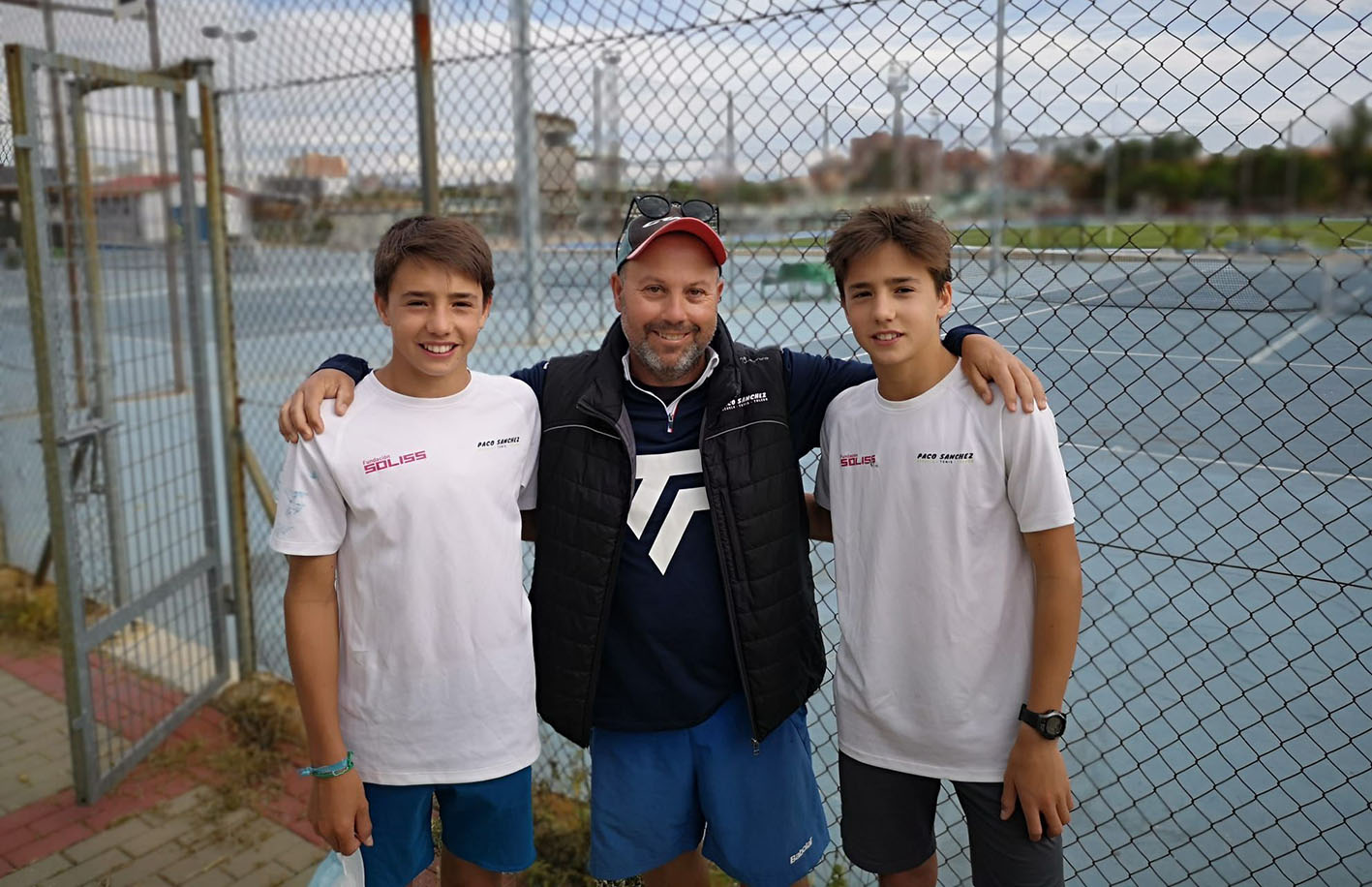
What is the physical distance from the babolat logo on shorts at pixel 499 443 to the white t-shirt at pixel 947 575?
790mm

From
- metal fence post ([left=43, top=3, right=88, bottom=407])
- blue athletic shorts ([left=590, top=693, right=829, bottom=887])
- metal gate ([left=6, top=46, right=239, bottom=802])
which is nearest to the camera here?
blue athletic shorts ([left=590, top=693, right=829, bottom=887])

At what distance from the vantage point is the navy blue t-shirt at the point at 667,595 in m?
2.35

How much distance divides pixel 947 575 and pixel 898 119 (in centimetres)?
136

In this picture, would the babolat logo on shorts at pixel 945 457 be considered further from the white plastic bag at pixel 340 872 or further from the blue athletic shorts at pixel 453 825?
the white plastic bag at pixel 340 872

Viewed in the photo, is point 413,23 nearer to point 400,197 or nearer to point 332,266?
point 400,197

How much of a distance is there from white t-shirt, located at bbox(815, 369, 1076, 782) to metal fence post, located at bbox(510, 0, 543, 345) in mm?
2140

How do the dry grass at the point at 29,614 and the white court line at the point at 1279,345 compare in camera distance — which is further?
the dry grass at the point at 29,614

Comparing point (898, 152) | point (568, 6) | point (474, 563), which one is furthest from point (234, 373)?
point (898, 152)

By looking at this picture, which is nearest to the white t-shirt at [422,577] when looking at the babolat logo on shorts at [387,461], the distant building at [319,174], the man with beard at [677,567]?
the babolat logo on shorts at [387,461]

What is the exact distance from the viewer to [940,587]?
2.15 metres

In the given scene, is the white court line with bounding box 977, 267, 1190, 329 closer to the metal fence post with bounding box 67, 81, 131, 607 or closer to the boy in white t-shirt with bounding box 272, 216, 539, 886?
the boy in white t-shirt with bounding box 272, 216, 539, 886

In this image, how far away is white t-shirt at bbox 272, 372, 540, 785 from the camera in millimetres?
2213

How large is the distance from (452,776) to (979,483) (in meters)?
1.33

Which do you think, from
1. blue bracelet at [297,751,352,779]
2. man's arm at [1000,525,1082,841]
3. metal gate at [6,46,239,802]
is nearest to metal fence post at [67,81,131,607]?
metal gate at [6,46,239,802]
